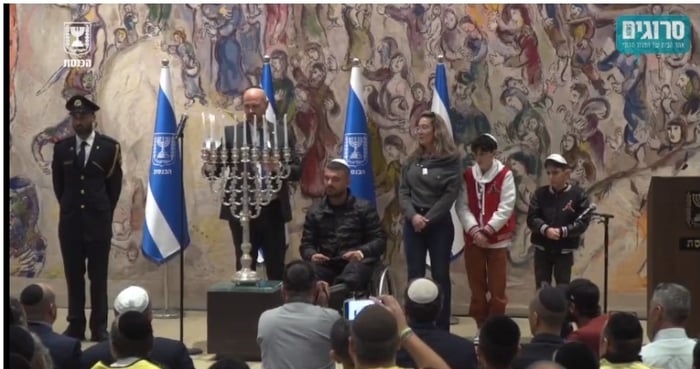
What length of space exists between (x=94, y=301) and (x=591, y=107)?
365 centimetres

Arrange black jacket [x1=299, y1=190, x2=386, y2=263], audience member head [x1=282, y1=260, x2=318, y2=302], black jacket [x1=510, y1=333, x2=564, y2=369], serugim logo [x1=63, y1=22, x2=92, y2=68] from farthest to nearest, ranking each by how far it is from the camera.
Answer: serugim logo [x1=63, y1=22, x2=92, y2=68] → black jacket [x1=299, y1=190, x2=386, y2=263] → audience member head [x1=282, y1=260, x2=318, y2=302] → black jacket [x1=510, y1=333, x2=564, y2=369]

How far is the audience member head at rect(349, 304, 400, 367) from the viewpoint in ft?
11.2

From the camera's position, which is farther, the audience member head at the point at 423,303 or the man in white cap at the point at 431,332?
the audience member head at the point at 423,303

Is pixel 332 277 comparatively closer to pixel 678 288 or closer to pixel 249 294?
pixel 249 294

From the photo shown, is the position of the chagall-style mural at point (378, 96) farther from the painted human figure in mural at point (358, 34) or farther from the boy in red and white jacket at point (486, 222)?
the boy in red and white jacket at point (486, 222)

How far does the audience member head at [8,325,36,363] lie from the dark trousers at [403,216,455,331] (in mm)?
3553

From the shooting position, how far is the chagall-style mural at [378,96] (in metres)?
7.94

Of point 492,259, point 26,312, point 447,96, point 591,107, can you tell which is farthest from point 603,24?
point 26,312

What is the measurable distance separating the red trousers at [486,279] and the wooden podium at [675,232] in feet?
2.96

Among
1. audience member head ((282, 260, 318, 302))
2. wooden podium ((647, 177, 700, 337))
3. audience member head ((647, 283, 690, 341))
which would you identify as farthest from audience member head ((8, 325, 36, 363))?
wooden podium ((647, 177, 700, 337))

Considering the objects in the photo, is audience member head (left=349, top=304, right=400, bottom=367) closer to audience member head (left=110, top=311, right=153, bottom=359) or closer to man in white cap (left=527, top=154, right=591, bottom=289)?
audience member head (left=110, top=311, right=153, bottom=359)

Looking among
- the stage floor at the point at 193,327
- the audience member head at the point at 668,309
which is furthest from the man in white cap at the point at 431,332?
the stage floor at the point at 193,327

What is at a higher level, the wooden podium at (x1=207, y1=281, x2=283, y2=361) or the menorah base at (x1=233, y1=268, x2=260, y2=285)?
the menorah base at (x1=233, y1=268, x2=260, y2=285)

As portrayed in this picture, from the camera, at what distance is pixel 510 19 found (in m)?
7.99
